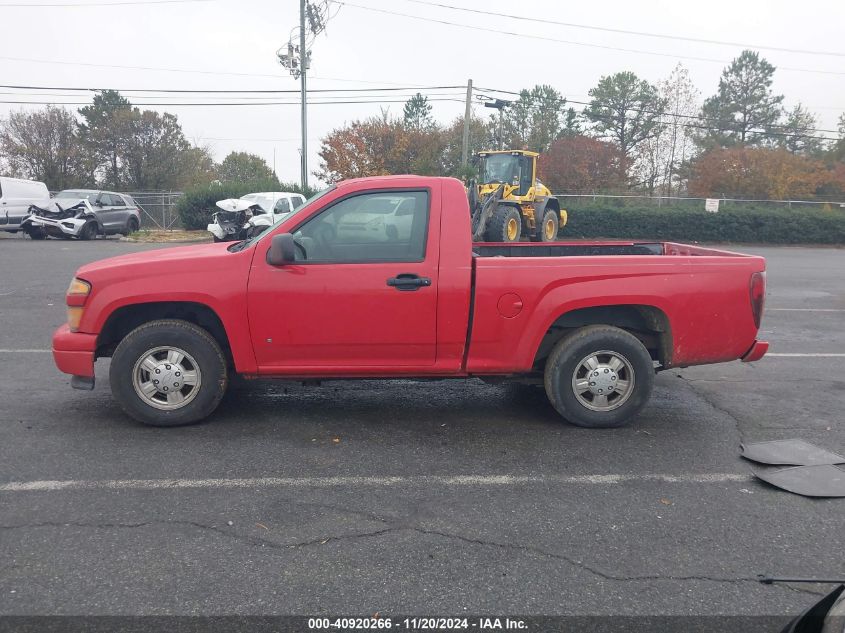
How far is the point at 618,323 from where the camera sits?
548 centimetres

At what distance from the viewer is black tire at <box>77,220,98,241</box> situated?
24.1m

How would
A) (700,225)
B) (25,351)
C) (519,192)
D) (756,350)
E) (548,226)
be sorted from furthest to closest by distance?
(700,225), (548,226), (519,192), (25,351), (756,350)

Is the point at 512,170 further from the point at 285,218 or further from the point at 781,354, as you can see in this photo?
the point at 285,218

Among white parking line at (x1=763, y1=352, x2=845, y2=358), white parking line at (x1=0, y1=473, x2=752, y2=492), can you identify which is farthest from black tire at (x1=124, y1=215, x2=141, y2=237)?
white parking line at (x1=0, y1=473, x2=752, y2=492)

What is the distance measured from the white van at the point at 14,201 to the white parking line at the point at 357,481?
23.6m

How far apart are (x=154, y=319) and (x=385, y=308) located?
1.76 m

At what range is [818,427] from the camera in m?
5.41

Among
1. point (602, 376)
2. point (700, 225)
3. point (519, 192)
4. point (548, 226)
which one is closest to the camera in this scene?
point (602, 376)

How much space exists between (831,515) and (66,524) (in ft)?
13.4

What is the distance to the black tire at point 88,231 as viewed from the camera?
24.1 metres

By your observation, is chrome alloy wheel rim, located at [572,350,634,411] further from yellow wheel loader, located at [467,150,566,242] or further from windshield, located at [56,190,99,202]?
windshield, located at [56,190,99,202]

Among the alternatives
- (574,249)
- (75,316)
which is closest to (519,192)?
(574,249)

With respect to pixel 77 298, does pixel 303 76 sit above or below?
above

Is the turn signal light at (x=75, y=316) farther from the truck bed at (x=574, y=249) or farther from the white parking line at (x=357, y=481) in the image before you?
the truck bed at (x=574, y=249)
